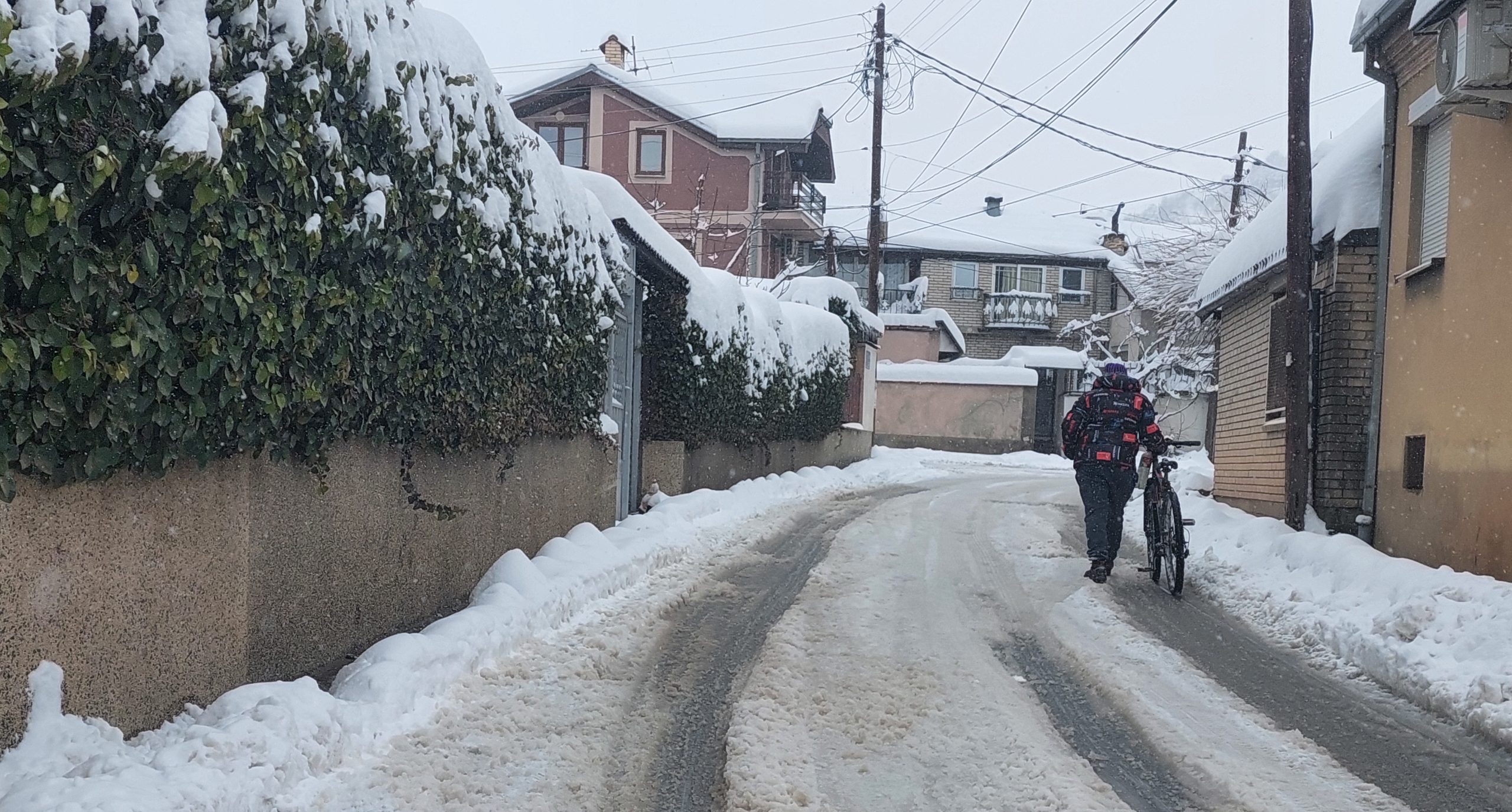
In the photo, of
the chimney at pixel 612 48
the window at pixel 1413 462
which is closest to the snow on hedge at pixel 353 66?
the window at pixel 1413 462

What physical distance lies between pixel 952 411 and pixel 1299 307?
1002 inches

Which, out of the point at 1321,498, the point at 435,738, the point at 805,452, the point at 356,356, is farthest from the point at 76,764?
the point at 805,452

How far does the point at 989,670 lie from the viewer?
5.83 m

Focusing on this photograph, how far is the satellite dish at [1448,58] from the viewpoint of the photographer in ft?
24.1

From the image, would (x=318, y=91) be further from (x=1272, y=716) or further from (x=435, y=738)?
(x=1272, y=716)

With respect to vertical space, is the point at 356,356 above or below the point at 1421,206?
below

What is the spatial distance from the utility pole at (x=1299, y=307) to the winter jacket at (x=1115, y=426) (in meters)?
1.68

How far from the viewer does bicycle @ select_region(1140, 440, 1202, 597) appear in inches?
324

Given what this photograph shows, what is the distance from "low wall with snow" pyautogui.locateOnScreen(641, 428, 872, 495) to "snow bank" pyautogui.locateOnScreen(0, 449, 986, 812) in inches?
208

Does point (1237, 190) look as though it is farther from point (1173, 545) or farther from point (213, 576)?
point (213, 576)

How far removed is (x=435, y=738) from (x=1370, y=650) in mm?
4905

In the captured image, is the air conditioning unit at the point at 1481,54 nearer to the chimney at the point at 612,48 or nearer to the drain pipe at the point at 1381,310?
the drain pipe at the point at 1381,310

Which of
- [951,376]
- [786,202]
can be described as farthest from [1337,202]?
[786,202]

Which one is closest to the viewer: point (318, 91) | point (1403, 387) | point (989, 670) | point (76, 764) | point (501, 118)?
point (76, 764)
